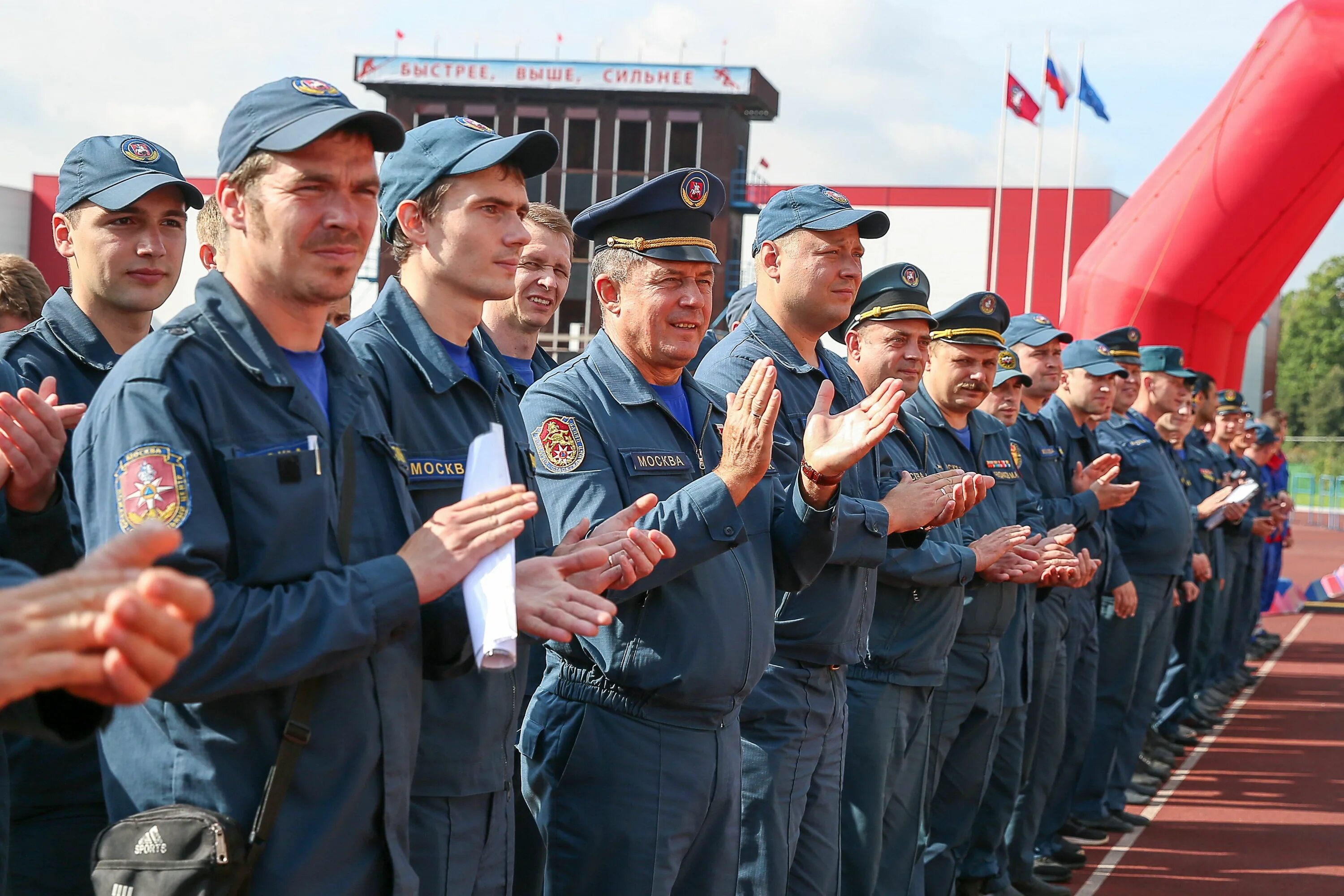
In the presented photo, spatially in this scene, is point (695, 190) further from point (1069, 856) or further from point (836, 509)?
point (1069, 856)

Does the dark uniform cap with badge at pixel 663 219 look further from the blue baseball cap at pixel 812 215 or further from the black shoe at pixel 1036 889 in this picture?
the black shoe at pixel 1036 889

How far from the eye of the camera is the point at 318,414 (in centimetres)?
223

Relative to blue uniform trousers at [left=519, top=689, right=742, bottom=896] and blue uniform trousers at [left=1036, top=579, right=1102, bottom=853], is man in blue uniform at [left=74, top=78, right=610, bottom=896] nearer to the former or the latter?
blue uniform trousers at [left=519, top=689, right=742, bottom=896]

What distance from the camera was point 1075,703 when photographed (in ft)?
22.3

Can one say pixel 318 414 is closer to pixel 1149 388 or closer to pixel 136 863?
pixel 136 863

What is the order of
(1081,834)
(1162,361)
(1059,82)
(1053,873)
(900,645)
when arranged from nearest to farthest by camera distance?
(900,645), (1053,873), (1081,834), (1162,361), (1059,82)

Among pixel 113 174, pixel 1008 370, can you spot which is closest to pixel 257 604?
pixel 113 174

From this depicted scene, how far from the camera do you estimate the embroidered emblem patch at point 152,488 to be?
196cm

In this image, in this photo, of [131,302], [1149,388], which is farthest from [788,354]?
[1149,388]

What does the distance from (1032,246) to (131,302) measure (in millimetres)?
20455

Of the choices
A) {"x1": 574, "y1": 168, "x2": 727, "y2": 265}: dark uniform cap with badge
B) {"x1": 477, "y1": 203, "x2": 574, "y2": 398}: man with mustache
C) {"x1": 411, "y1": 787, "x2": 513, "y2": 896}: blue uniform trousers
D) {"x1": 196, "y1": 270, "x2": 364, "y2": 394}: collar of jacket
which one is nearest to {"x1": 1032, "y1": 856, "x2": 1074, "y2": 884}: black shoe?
{"x1": 477, "y1": 203, "x2": 574, "y2": 398}: man with mustache

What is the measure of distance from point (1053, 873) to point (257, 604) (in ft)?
16.9

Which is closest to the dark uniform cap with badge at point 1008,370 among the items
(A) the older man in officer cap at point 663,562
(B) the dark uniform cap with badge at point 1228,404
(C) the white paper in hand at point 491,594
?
(A) the older man in officer cap at point 663,562

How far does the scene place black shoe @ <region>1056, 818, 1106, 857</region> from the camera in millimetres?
6859
